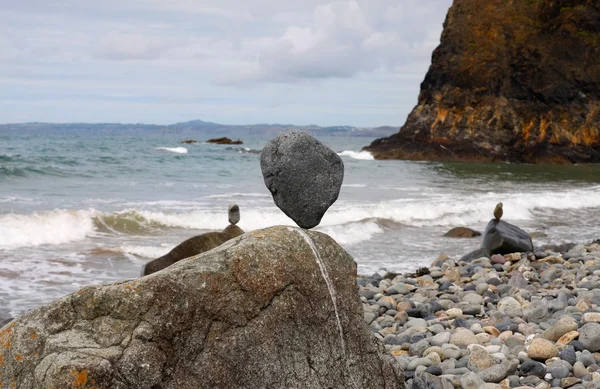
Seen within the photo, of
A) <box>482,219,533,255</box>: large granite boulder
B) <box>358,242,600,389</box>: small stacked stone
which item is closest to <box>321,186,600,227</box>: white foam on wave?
<box>482,219,533,255</box>: large granite boulder

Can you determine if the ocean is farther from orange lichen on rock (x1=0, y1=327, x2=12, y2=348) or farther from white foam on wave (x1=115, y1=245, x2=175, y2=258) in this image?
orange lichen on rock (x1=0, y1=327, x2=12, y2=348)

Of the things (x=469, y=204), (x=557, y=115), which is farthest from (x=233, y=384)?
(x=557, y=115)

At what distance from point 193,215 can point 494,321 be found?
11734 millimetres

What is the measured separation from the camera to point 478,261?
11.7 meters

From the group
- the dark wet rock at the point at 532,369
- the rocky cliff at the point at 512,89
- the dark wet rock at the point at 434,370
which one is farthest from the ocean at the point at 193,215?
the rocky cliff at the point at 512,89

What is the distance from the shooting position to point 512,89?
171ft

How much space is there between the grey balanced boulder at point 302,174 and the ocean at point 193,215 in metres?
5.34

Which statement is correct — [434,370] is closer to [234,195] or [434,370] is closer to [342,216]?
[342,216]

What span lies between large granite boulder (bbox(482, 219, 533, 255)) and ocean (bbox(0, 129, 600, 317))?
1262mm

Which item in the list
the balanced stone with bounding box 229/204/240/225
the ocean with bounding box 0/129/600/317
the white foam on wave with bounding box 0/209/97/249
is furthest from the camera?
the white foam on wave with bounding box 0/209/97/249

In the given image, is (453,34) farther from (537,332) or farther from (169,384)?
(169,384)

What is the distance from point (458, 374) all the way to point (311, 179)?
2201 mm

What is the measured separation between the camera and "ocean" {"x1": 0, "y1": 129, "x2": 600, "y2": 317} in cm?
1238

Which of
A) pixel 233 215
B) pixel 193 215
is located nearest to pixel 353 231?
pixel 193 215
